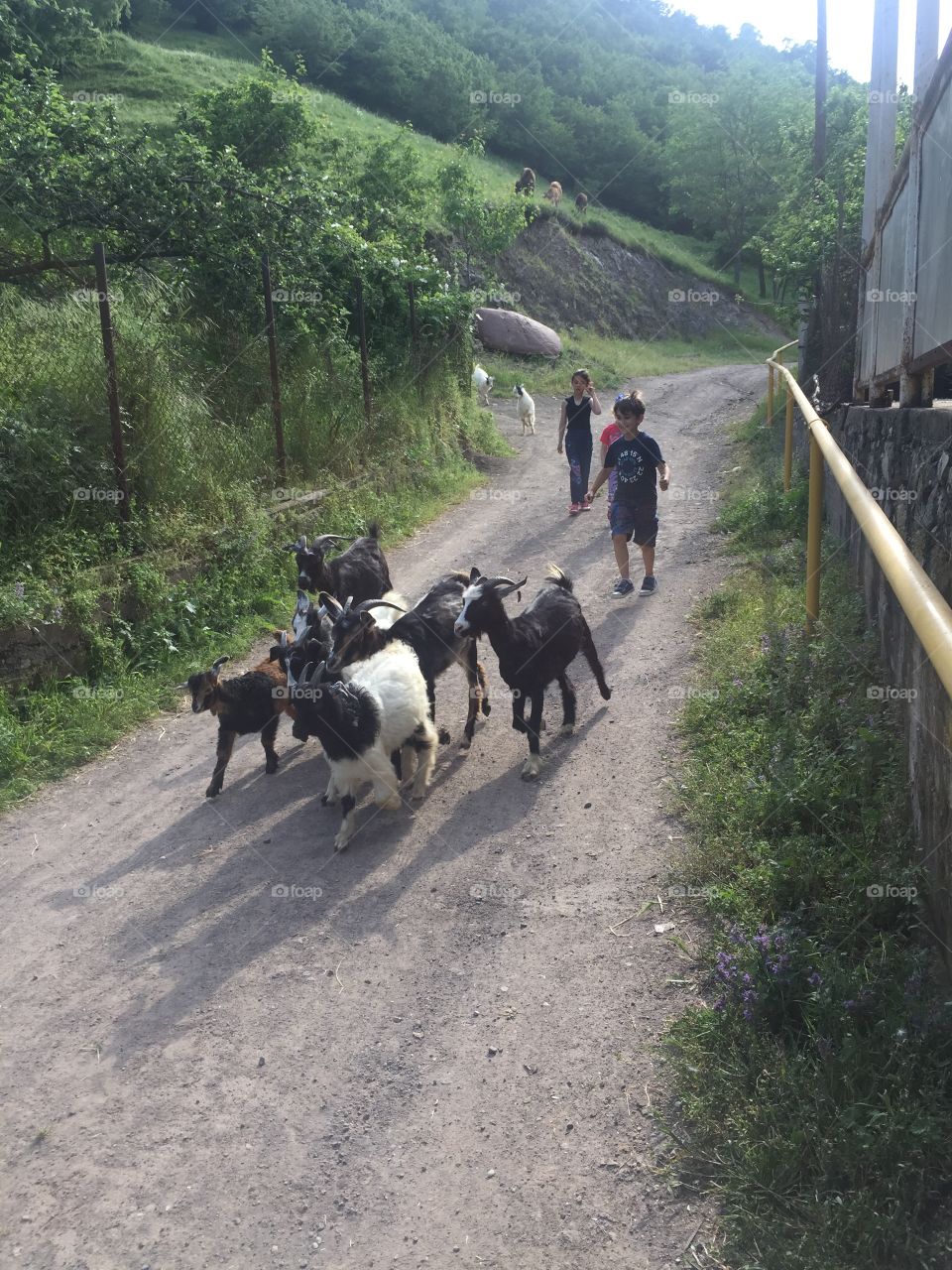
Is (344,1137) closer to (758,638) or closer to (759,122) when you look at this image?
(758,638)

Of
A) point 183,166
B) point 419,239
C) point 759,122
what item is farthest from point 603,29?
point 183,166

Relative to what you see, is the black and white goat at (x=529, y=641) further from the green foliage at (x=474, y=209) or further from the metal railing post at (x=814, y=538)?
the green foliage at (x=474, y=209)

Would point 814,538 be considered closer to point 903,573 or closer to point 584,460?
point 903,573

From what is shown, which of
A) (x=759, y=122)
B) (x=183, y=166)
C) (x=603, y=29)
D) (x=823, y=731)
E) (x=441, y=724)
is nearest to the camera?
(x=823, y=731)

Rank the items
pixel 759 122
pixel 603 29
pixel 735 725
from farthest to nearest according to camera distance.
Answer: pixel 603 29
pixel 759 122
pixel 735 725

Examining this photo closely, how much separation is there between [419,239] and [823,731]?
542 inches

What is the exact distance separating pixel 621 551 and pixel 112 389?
4752 mm

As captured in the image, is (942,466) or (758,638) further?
(758,638)

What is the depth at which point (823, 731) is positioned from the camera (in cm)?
482

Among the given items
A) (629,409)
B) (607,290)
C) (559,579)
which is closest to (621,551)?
(629,409)

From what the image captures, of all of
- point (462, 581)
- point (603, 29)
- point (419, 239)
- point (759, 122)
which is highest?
point (603, 29)

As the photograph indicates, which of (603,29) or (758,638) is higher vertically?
(603,29)

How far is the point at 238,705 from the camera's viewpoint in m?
5.97

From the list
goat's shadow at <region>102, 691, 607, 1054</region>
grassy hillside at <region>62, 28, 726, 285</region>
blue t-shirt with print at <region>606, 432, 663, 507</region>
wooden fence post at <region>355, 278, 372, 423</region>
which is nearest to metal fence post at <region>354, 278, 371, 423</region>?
wooden fence post at <region>355, 278, 372, 423</region>
